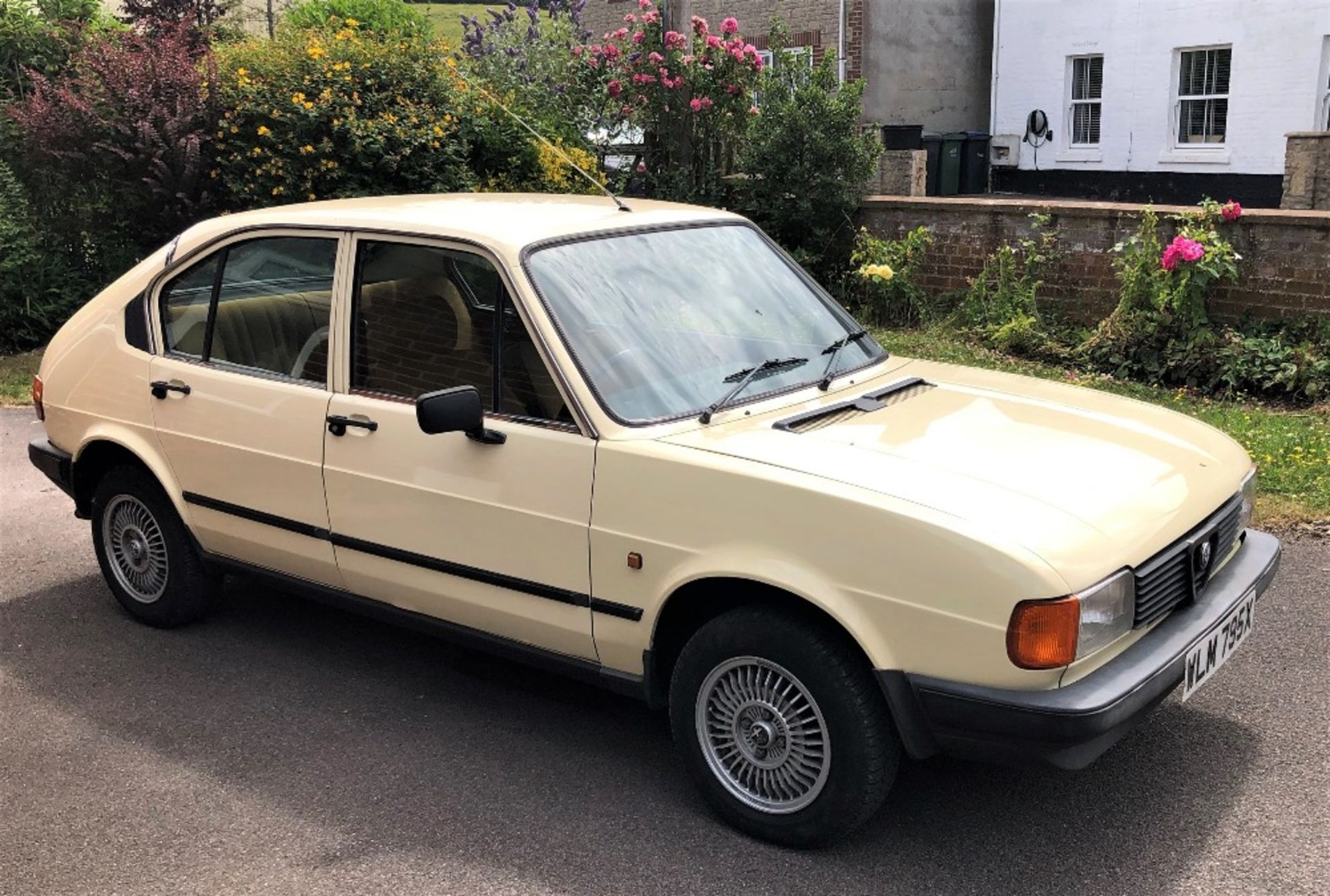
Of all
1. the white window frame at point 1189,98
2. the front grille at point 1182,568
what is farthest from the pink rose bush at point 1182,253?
the white window frame at point 1189,98

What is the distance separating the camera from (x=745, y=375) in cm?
403

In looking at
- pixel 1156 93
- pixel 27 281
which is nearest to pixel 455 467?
pixel 27 281

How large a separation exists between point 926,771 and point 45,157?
10431 millimetres

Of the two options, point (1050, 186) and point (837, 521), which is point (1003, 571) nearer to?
point (837, 521)

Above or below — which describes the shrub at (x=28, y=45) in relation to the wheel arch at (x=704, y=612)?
above

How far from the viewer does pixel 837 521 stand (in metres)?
3.26

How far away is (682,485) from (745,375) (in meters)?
0.64

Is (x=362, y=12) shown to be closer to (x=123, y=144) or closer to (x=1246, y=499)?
(x=123, y=144)

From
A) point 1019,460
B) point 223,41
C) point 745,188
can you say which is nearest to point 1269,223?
point 745,188

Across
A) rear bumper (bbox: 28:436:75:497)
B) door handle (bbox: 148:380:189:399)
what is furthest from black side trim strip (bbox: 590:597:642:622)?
rear bumper (bbox: 28:436:75:497)

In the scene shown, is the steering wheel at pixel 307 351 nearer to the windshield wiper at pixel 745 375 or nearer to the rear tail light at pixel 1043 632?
the windshield wiper at pixel 745 375

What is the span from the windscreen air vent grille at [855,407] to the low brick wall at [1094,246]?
5.40 m

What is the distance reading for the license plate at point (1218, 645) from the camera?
11.3 feet

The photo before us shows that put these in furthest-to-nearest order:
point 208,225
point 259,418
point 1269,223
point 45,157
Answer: point 45,157, point 1269,223, point 208,225, point 259,418
